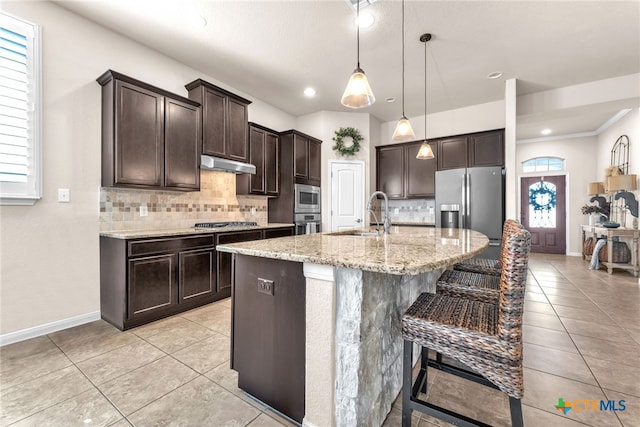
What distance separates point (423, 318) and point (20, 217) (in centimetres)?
312

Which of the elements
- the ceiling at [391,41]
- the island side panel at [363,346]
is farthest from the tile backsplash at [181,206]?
the island side panel at [363,346]

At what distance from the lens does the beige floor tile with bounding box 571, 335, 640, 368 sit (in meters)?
1.98

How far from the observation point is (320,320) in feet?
4.09

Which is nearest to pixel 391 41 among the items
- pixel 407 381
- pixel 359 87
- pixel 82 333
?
pixel 359 87

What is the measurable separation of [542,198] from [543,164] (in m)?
0.84

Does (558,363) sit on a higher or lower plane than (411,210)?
lower

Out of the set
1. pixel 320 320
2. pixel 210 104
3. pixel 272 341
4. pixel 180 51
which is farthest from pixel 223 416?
pixel 180 51

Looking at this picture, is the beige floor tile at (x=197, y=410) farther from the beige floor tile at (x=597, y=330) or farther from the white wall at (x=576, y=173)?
the white wall at (x=576, y=173)

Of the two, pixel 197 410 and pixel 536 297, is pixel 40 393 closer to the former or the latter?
pixel 197 410

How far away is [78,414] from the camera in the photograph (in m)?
1.46

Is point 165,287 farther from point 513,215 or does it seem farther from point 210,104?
point 513,215

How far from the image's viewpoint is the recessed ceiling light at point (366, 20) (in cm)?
261

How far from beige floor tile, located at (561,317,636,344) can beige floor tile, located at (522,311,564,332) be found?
6cm

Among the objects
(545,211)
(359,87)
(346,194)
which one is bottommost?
(545,211)
